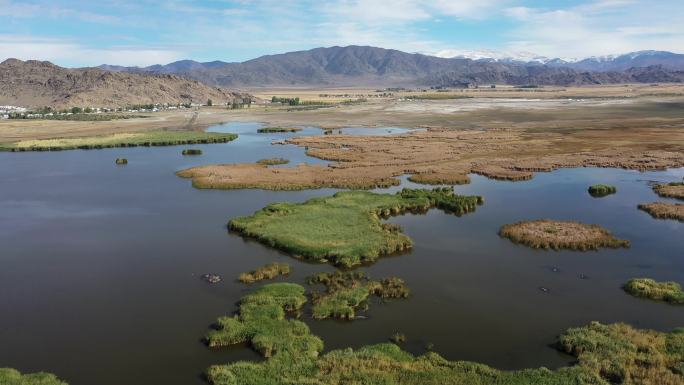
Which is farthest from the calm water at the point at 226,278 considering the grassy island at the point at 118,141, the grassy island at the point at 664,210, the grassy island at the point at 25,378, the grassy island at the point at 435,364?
the grassy island at the point at 118,141

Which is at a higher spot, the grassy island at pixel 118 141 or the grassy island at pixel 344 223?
the grassy island at pixel 118 141

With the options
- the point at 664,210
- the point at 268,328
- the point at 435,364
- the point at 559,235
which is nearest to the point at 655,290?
the point at 559,235

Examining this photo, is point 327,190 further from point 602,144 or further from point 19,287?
point 602,144

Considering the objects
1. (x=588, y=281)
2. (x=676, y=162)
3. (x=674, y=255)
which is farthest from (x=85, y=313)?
(x=676, y=162)

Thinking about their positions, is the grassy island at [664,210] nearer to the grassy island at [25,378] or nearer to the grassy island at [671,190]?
the grassy island at [671,190]

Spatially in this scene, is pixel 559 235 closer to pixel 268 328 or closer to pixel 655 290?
pixel 655 290

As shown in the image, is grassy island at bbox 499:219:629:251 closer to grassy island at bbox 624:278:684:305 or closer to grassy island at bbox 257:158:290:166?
grassy island at bbox 624:278:684:305

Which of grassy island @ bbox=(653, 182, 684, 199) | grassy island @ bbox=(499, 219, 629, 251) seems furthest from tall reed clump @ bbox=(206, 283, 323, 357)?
grassy island @ bbox=(653, 182, 684, 199)
